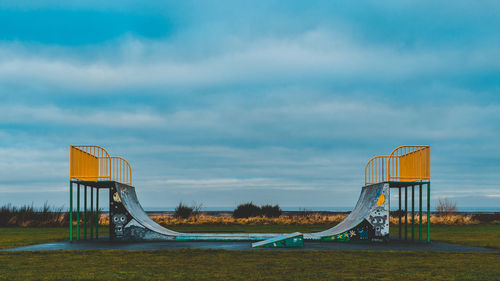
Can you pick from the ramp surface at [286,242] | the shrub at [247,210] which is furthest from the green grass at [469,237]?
the shrub at [247,210]

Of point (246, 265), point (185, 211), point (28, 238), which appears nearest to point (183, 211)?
point (185, 211)

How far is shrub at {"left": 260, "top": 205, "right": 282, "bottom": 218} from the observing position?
34675 millimetres

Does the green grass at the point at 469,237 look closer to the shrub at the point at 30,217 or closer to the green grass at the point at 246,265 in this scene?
the green grass at the point at 246,265

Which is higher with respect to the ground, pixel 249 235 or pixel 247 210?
pixel 249 235

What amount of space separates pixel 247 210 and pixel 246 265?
25.0m

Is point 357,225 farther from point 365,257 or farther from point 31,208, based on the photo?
point 31,208

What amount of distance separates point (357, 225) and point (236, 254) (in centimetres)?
609

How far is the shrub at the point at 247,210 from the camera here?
3475 centimetres

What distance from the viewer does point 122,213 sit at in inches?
668

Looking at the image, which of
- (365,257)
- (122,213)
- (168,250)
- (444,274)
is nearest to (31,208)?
(122,213)

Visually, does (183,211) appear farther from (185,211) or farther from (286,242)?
(286,242)

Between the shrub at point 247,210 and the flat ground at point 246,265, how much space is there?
72.4 ft

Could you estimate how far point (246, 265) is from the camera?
10.0 meters

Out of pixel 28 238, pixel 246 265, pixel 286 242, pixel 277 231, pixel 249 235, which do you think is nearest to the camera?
pixel 246 265
